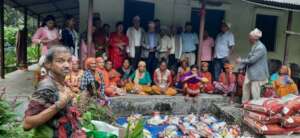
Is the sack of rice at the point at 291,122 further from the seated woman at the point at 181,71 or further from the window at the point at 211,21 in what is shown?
the window at the point at 211,21

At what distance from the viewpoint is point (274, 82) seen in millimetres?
8375

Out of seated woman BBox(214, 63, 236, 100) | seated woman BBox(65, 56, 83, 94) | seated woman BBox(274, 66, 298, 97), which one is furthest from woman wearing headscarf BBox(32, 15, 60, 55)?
seated woman BBox(274, 66, 298, 97)

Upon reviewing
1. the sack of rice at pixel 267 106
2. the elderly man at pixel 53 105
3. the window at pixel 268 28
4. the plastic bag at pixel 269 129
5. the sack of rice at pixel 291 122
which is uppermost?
the window at pixel 268 28

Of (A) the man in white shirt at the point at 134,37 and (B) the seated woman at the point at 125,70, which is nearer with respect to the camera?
(B) the seated woman at the point at 125,70

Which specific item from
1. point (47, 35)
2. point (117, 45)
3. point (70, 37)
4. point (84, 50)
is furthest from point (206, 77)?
point (47, 35)

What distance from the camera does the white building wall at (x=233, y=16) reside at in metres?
9.36

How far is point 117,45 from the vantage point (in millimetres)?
8664

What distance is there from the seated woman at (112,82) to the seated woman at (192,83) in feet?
4.92

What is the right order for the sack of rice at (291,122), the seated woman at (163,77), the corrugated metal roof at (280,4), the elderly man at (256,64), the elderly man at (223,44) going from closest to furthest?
the sack of rice at (291,122)
the elderly man at (256,64)
the corrugated metal roof at (280,4)
the seated woman at (163,77)
the elderly man at (223,44)

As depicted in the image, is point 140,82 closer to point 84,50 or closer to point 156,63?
point 156,63

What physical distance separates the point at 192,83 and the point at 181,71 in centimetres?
70

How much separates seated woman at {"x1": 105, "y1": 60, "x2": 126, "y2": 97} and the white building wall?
1.71 metres

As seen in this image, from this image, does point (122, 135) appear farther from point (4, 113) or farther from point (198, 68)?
point (198, 68)

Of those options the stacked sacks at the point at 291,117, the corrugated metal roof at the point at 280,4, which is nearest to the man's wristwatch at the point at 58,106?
the stacked sacks at the point at 291,117
